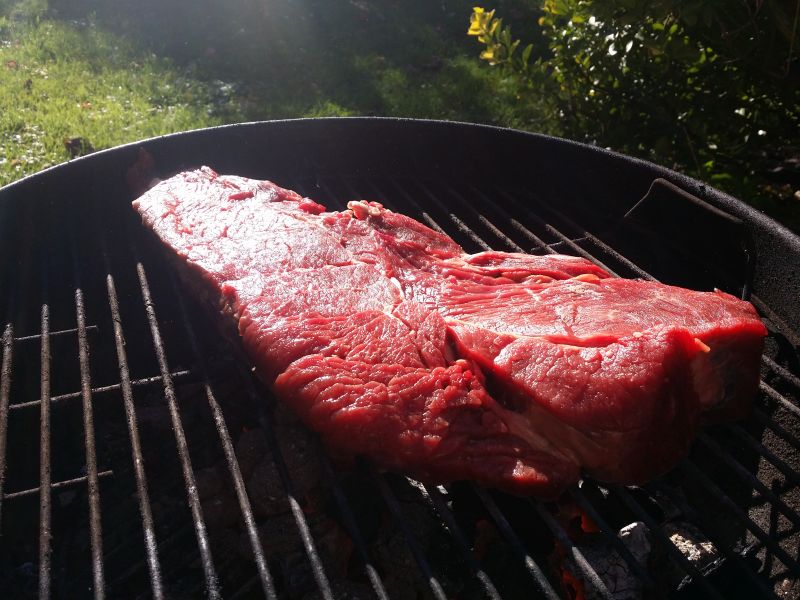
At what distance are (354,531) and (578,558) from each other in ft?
2.25

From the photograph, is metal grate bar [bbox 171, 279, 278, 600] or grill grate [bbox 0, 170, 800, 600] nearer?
metal grate bar [bbox 171, 279, 278, 600]

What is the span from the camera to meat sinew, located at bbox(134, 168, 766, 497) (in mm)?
2146

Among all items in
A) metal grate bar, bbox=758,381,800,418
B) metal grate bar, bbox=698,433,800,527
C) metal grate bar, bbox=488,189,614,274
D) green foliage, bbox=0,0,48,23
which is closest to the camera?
metal grate bar, bbox=698,433,800,527

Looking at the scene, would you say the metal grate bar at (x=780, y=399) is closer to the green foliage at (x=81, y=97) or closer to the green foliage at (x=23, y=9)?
the green foliage at (x=81, y=97)

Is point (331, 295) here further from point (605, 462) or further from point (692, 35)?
point (692, 35)

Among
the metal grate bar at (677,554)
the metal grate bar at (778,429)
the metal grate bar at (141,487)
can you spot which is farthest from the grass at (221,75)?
the metal grate bar at (677,554)

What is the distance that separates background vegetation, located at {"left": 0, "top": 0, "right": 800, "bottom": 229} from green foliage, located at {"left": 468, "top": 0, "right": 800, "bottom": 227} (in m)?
0.01

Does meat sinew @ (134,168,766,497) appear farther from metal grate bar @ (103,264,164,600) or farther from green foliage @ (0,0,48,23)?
green foliage @ (0,0,48,23)

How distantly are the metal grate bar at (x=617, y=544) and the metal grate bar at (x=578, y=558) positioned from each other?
0.33 ft

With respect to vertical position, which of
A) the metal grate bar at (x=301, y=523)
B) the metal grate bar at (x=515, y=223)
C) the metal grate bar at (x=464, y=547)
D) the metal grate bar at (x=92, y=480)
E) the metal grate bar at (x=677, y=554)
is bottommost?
the metal grate bar at (x=92, y=480)

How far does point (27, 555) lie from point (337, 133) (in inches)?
112

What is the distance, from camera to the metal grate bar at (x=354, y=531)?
74.9 inches

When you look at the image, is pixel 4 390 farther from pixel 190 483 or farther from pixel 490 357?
pixel 490 357

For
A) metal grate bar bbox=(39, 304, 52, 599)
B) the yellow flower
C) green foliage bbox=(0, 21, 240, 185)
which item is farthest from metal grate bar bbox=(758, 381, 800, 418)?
green foliage bbox=(0, 21, 240, 185)
